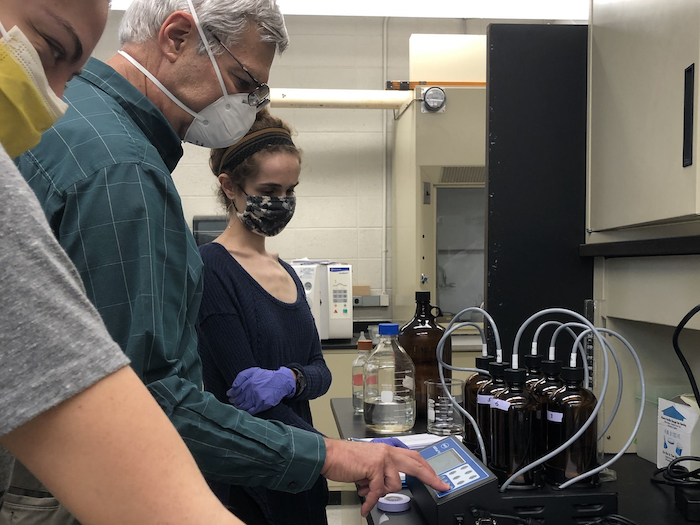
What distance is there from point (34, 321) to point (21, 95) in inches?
10.4

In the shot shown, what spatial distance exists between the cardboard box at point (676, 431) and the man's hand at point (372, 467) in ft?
1.90

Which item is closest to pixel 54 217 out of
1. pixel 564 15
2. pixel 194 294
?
pixel 194 294

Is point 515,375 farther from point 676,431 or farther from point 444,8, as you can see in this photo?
point 444,8

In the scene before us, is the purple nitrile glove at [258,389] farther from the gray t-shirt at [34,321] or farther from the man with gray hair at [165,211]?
the gray t-shirt at [34,321]

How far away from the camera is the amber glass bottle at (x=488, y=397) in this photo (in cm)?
107

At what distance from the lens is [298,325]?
5.28 ft

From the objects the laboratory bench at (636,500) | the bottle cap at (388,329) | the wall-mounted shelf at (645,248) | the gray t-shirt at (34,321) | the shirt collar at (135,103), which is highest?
the shirt collar at (135,103)

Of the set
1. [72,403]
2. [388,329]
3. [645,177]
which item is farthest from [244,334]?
[72,403]

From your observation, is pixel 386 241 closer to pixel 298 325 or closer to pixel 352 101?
pixel 352 101

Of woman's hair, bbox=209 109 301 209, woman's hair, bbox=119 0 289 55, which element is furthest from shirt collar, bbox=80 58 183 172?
woman's hair, bbox=209 109 301 209

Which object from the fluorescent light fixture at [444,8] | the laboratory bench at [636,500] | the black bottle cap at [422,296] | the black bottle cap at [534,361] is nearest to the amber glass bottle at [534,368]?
the black bottle cap at [534,361]

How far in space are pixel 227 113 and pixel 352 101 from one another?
2.36 metres

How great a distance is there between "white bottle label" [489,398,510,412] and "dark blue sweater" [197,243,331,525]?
22.3 inches

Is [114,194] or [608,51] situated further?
[608,51]
